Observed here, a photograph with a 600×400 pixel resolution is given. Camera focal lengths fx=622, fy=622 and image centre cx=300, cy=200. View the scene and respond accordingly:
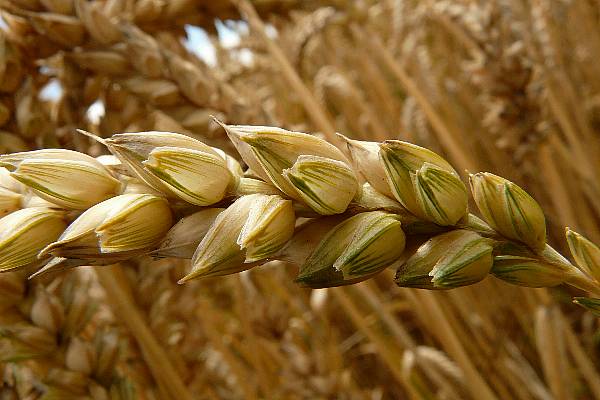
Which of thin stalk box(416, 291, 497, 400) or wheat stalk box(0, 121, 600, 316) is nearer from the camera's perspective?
wheat stalk box(0, 121, 600, 316)

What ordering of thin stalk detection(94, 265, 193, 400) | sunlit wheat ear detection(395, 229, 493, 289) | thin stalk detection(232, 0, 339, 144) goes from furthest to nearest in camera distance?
1. thin stalk detection(232, 0, 339, 144)
2. thin stalk detection(94, 265, 193, 400)
3. sunlit wheat ear detection(395, 229, 493, 289)

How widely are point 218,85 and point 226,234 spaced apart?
0.44 metres

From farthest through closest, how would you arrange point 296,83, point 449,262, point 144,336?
point 296,83 → point 144,336 → point 449,262

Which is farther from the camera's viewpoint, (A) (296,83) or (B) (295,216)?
(A) (296,83)

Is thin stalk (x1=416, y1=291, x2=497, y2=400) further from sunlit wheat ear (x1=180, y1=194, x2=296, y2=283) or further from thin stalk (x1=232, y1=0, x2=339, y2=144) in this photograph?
sunlit wheat ear (x1=180, y1=194, x2=296, y2=283)

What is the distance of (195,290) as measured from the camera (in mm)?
788

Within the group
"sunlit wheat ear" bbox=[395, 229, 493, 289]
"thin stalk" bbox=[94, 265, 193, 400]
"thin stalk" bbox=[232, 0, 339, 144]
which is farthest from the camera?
"thin stalk" bbox=[232, 0, 339, 144]

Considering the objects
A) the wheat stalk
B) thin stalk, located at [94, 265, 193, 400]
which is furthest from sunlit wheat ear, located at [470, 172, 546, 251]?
thin stalk, located at [94, 265, 193, 400]

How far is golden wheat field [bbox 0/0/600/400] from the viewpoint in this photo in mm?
289

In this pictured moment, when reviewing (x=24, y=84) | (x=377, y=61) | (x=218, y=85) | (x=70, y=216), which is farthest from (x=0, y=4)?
(x=377, y=61)

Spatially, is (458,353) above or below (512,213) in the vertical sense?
below

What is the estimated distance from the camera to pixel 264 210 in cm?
29

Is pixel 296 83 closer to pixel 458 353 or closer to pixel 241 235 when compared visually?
pixel 458 353

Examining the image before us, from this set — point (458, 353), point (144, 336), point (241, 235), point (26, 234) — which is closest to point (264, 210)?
point (241, 235)
